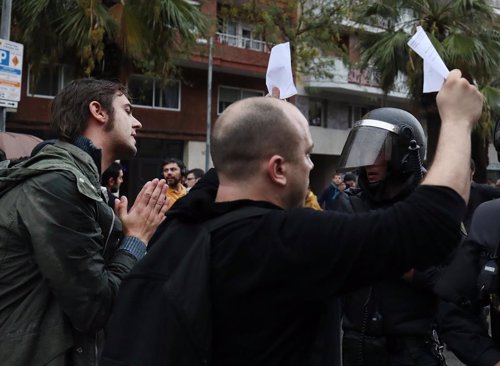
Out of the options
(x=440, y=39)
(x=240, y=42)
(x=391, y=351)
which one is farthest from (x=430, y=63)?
(x=240, y=42)

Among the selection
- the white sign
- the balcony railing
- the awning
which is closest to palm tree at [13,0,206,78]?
the white sign

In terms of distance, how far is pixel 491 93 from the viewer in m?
14.3

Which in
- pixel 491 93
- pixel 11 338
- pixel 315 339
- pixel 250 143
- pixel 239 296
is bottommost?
pixel 11 338

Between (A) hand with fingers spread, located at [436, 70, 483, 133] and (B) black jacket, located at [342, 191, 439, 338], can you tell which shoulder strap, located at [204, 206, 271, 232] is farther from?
(B) black jacket, located at [342, 191, 439, 338]

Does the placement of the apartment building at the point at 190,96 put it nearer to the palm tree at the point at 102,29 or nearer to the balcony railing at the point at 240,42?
the balcony railing at the point at 240,42

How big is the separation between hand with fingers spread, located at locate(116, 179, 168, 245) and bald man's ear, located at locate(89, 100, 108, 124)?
38 cm

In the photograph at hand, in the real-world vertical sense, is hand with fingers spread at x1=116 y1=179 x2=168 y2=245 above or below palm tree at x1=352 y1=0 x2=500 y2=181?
below

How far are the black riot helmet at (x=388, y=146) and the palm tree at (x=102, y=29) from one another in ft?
24.8

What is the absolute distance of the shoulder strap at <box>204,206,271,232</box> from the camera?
1.55 meters

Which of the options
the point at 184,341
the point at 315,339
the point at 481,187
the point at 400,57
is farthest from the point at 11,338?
the point at 400,57

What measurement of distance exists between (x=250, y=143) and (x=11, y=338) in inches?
46.8

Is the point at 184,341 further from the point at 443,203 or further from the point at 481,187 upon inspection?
the point at 481,187

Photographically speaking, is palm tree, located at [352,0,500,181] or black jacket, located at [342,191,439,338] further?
palm tree, located at [352,0,500,181]

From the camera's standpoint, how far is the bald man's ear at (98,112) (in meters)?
2.64
